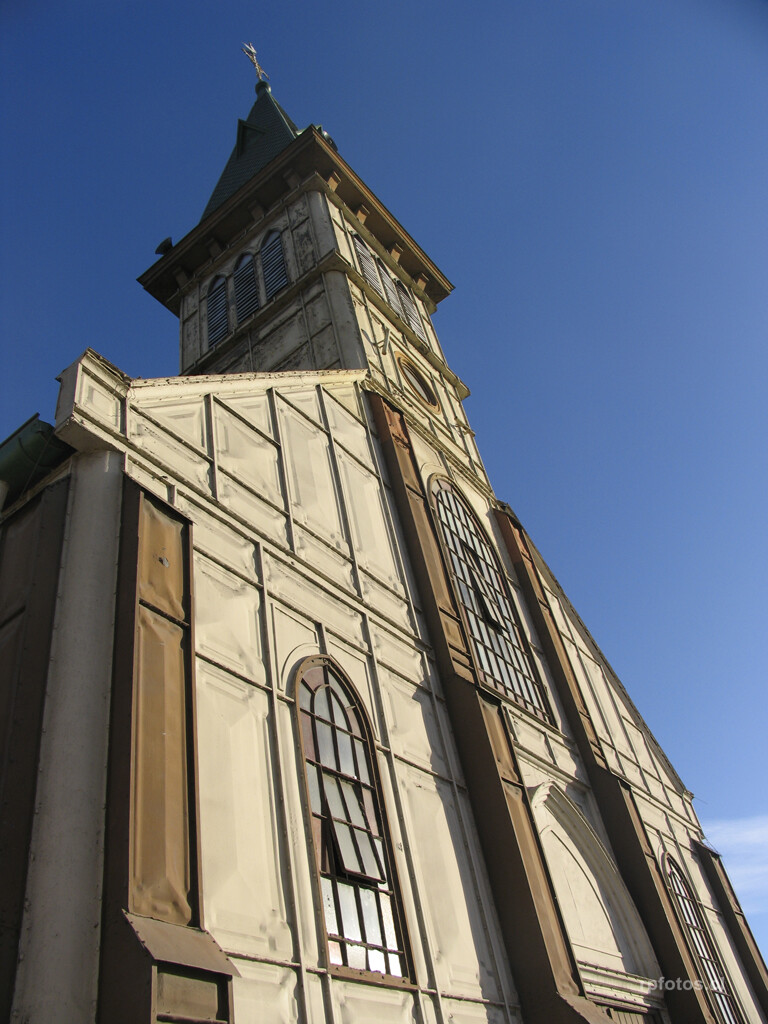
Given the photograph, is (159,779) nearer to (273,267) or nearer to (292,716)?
(292,716)

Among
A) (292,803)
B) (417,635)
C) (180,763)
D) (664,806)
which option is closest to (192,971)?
(180,763)

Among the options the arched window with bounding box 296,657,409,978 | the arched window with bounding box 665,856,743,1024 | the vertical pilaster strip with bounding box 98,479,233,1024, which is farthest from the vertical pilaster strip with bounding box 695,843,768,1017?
the vertical pilaster strip with bounding box 98,479,233,1024

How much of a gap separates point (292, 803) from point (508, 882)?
309cm

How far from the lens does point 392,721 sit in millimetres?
8711

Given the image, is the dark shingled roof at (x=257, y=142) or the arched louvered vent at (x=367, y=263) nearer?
the arched louvered vent at (x=367, y=263)

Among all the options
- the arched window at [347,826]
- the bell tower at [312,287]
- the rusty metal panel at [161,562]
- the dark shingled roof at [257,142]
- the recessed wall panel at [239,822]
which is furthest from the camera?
the dark shingled roof at [257,142]

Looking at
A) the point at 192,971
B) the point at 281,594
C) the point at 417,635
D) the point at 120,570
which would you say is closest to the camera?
the point at 192,971

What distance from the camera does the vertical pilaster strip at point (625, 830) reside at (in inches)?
408

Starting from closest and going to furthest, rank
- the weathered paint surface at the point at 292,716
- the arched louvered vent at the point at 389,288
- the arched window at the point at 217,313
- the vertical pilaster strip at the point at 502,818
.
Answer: the weathered paint surface at the point at 292,716
the vertical pilaster strip at the point at 502,818
the arched window at the point at 217,313
the arched louvered vent at the point at 389,288

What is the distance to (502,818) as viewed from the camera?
8742 mm

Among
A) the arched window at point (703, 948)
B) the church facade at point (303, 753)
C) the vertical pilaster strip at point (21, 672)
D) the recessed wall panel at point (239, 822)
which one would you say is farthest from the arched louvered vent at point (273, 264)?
Answer: the arched window at point (703, 948)

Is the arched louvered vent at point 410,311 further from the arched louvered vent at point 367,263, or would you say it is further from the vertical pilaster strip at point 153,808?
the vertical pilaster strip at point 153,808

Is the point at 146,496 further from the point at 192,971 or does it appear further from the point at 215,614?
the point at 192,971

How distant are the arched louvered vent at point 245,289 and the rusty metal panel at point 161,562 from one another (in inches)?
506
